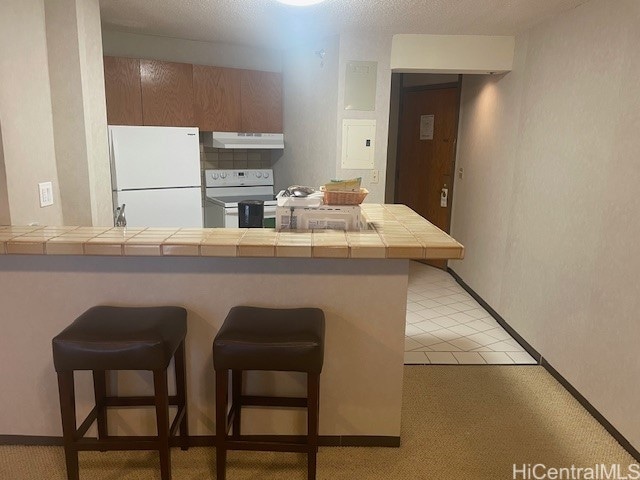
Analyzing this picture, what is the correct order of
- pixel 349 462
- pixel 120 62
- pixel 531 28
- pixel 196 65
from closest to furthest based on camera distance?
1. pixel 349 462
2. pixel 531 28
3. pixel 120 62
4. pixel 196 65

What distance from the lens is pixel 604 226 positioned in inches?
95.3

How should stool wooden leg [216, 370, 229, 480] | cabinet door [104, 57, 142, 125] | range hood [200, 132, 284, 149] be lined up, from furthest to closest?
range hood [200, 132, 284, 149]
cabinet door [104, 57, 142, 125]
stool wooden leg [216, 370, 229, 480]

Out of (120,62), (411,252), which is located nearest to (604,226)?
(411,252)

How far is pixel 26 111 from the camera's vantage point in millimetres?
2348

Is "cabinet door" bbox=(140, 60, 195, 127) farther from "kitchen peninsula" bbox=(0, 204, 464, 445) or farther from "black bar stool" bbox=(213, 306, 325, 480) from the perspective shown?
"black bar stool" bbox=(213, 306, 325, 480)

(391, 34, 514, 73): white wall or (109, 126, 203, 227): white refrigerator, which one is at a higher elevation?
(391, 34, 514, 73): white wall

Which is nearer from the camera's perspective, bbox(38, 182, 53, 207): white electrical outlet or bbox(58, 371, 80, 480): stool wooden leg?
bbox(58, 371, 80, 480): stool wooden leg

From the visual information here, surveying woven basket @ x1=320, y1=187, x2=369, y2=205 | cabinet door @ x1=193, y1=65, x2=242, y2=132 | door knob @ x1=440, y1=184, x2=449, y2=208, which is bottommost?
door knob @ x1=440, y1=184, x2=449, y2=208

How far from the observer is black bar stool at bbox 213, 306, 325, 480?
1660 mm

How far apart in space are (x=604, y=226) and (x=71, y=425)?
103 inches

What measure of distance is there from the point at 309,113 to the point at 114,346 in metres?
2.99

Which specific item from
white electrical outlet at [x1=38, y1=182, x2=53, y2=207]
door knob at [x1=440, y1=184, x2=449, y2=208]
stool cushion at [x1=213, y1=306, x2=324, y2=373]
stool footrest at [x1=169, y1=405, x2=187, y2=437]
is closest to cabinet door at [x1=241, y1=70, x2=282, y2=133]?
door knob at [x1=440, y1=184, x2=449, y2=208]

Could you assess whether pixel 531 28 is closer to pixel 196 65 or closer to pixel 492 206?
pixel 492 206

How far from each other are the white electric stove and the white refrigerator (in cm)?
34
